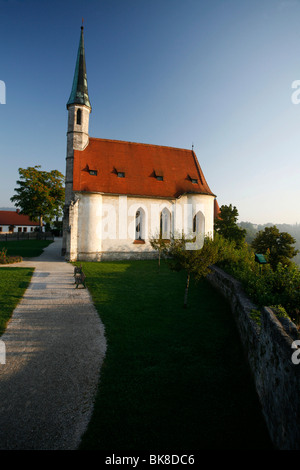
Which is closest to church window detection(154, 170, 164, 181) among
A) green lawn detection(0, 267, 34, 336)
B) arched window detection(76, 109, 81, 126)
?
arched window detection(76, 109, 81, 126)

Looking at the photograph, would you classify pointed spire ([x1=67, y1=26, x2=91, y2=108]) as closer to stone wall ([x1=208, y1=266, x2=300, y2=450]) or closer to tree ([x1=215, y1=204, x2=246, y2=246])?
tree ([x1=215, y1=204, x2=246, y2=246])

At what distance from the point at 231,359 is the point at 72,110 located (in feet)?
83.2

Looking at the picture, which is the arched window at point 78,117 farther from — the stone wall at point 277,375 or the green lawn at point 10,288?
the stone wall at point 277,375

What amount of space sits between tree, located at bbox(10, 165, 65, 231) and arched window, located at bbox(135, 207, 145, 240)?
20.3 m

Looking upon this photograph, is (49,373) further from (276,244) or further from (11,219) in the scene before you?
Answer: (11,219)

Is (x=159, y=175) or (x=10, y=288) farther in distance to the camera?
(x=159, y=175)

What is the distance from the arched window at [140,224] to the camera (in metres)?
23.8

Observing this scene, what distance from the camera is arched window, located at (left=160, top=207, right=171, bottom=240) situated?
2458 cm

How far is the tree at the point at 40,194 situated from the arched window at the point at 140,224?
20.3 metres

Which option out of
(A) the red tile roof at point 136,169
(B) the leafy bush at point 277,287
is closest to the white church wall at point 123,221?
(A) the red tile roof at point 136,169

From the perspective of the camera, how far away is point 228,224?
33.3 meters

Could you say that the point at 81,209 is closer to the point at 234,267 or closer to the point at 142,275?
the point at 142,275

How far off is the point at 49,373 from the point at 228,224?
1228 inches

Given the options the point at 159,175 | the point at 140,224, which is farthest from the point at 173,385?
the point at 159,175
